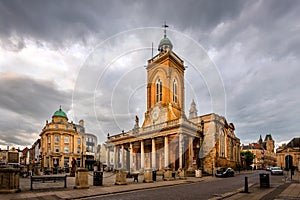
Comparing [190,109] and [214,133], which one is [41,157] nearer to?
[190,109]

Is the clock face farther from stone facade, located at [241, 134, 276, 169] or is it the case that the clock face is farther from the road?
stone facade, located at [241, 134, 276, 169]

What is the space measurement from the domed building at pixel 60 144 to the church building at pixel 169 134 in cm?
2352

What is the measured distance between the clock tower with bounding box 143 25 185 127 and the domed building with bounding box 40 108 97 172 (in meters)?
30.6

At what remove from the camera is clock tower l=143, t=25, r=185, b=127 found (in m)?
45.2

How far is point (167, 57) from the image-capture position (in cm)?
4631

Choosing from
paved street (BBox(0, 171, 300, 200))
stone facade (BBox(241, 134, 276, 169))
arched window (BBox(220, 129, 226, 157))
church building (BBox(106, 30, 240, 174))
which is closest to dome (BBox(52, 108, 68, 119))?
church building (BBox(106, 30, 240, 174))

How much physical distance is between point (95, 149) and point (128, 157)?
127ft

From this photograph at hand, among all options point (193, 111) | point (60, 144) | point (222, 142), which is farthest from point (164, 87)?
point (60, 144)

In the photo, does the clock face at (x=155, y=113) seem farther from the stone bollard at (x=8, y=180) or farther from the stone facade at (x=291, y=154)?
the stone facade at (x=291, y=154)

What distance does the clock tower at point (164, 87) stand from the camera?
45.2 metres

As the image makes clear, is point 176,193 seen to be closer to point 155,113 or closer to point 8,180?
point 8,180

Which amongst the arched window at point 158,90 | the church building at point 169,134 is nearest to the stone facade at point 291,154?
the church building at point 169,134

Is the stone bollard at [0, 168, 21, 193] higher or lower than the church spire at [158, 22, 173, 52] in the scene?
lower

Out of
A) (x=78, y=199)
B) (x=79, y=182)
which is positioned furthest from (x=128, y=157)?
(x=78, y=199)
